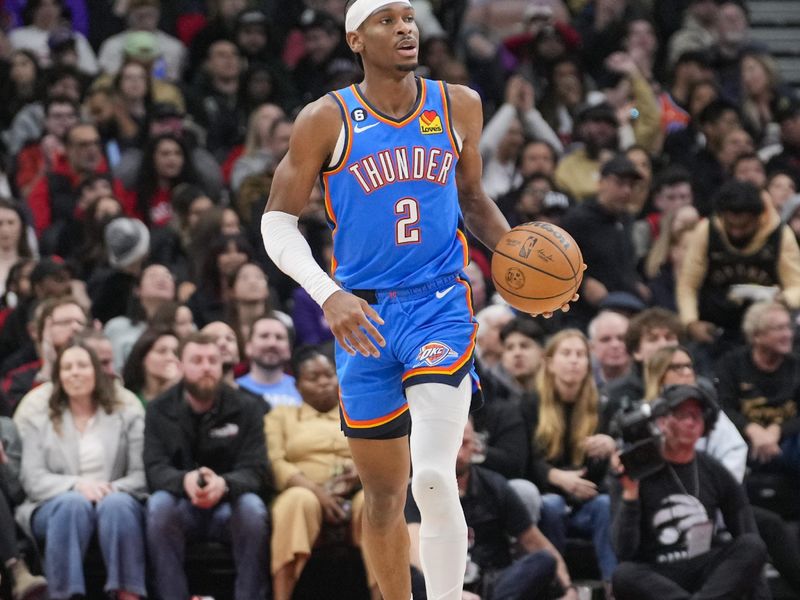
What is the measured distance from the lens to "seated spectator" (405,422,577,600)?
24.6 feet

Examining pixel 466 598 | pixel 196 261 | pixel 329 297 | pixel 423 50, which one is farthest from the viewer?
pixel 423 50

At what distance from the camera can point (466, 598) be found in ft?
23.2

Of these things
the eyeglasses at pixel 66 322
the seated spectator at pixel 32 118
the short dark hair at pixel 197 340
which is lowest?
the short dark hair at pixel 197 340

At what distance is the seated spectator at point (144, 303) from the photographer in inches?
365

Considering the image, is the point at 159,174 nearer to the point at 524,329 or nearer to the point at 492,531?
the point at 524,329

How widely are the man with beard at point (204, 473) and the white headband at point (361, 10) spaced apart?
2.93 m

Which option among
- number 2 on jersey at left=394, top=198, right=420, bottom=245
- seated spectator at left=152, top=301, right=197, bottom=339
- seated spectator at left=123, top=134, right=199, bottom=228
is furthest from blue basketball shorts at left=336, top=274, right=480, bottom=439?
seated spectator at left=123, top=134, right=199, bottom=228

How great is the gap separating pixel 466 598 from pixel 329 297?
8.29ft

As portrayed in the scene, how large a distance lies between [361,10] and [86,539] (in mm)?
3481

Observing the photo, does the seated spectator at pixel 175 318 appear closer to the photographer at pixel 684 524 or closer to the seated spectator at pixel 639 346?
the seated spectator at pixel 639 346

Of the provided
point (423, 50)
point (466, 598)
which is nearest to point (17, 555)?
point (466, 598)

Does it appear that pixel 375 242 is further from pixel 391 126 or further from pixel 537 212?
pixel 537 212

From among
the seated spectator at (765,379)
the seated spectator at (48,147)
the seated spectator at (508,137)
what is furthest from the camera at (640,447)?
the seated spectator at (48,147)

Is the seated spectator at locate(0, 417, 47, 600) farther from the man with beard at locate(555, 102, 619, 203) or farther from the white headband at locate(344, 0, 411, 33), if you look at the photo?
the man with beard at locate(555, 102, 619, 203)
